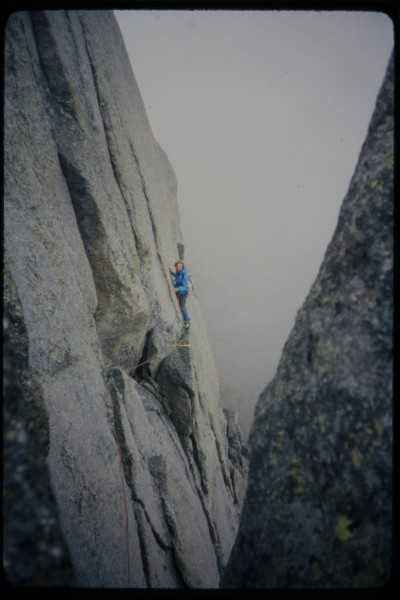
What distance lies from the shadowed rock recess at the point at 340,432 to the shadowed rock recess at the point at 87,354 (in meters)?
2.32

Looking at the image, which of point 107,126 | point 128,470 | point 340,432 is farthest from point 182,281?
point 340,432

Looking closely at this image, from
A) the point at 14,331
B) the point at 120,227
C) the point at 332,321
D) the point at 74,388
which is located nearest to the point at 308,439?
the point at 332,321

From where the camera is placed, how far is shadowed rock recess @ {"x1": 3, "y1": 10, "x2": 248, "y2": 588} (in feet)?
9.36

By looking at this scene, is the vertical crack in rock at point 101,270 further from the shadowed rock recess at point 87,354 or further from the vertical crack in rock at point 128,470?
the vertical crack in rock at point 128,470

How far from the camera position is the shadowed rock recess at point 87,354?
9.36ft

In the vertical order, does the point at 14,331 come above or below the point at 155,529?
above

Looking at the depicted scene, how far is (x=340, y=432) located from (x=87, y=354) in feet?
19.5

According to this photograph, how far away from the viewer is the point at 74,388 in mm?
5918

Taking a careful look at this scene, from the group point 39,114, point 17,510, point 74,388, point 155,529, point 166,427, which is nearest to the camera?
point 17,510

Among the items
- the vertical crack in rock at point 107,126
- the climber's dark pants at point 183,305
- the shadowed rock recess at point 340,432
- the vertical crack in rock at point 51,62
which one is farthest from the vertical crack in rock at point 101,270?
the shadowed rock recess at point 340,432

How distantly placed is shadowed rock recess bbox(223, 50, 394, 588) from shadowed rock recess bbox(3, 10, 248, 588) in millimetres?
2325
